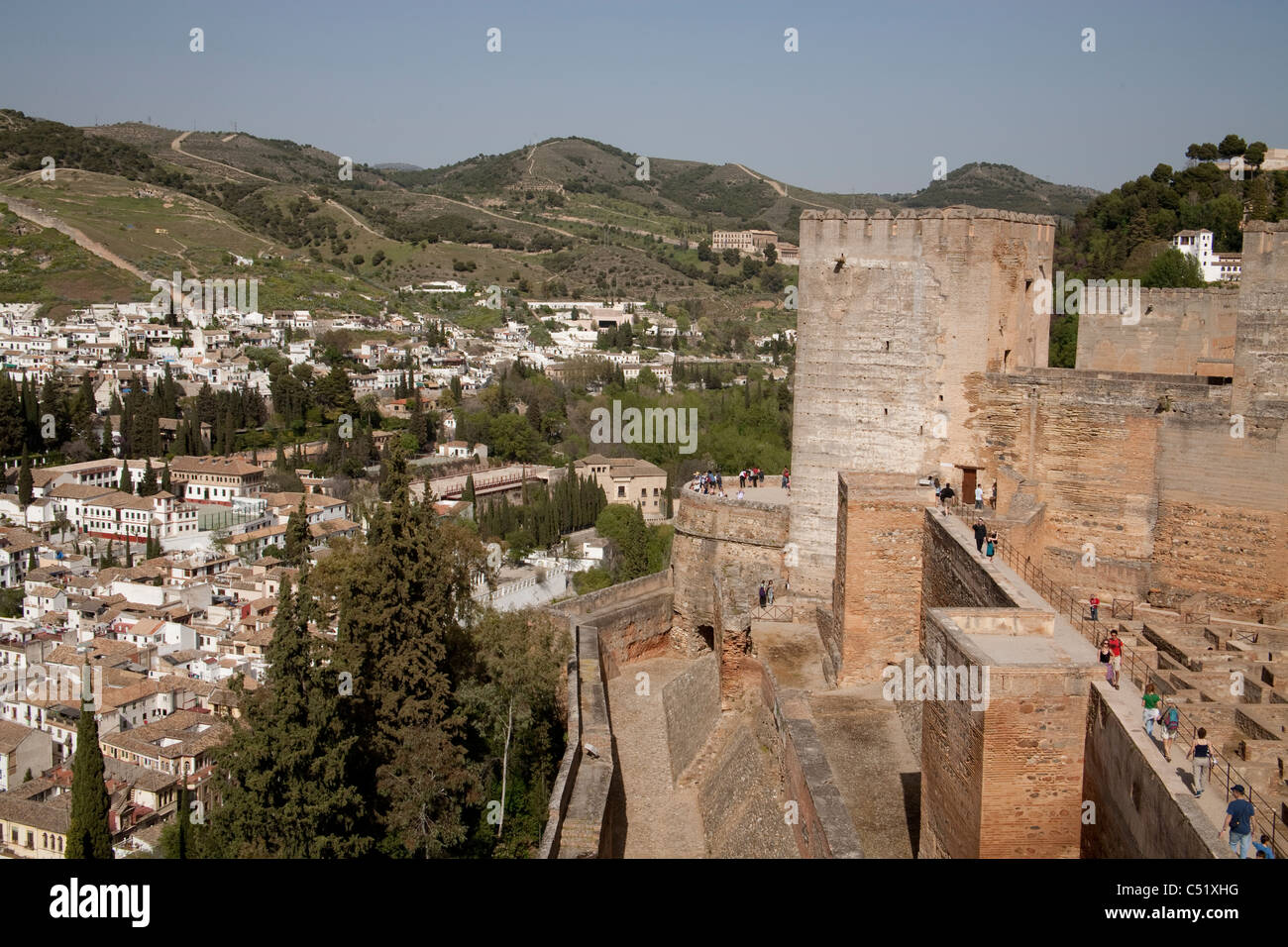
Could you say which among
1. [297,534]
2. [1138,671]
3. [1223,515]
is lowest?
[297,534]

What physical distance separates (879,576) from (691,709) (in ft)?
16.0

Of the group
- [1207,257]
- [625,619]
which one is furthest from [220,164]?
[625,619]

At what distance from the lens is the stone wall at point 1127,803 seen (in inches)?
251

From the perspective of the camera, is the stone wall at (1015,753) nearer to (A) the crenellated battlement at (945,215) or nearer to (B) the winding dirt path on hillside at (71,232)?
(A) the crenellated battlement at (945,215)

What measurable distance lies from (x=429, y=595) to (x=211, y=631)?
34.3 metres

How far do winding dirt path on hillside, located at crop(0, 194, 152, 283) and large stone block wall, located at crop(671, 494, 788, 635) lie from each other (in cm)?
9756

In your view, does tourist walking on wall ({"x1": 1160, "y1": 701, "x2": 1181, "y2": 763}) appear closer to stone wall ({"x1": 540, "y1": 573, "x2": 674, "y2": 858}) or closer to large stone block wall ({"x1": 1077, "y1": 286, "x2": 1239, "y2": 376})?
stone wall ({"x1": 540, "y1": 573, "x2": 674, "y2": 858})

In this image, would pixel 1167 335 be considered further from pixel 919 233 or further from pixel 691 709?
pixel 691 709

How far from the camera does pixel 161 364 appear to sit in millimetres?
86750

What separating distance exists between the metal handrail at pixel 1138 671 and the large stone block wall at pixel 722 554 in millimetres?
4239

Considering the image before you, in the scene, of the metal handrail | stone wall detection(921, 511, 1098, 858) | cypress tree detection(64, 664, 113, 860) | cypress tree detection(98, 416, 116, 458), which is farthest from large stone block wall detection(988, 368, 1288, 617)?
cypress tree detection(98, 416, 116, 458)

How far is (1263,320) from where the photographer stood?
578 inches

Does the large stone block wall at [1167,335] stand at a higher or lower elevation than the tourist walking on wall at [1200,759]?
higher

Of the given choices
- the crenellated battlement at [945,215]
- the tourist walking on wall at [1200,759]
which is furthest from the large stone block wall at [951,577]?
the crenellated battlement at [945,215]
